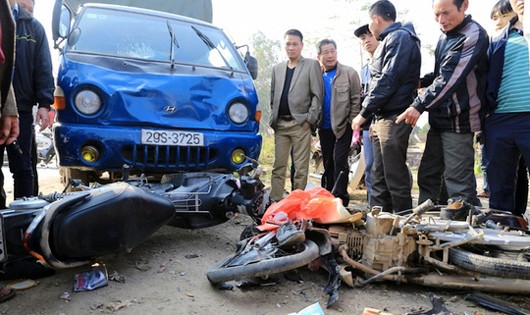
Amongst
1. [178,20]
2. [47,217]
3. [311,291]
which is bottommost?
[311,291]

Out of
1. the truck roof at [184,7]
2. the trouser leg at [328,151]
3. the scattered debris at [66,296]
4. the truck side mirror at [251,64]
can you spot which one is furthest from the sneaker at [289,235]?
the truck roof at [184,7]

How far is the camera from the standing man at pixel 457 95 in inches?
103

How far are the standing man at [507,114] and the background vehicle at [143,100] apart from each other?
1785 mm

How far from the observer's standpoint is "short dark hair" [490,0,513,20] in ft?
10.4

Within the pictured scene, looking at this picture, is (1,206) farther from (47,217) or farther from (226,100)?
(226,100)

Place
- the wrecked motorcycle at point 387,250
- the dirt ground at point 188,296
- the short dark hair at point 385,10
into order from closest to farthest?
the dirt ground at point 188,296 < the wrecked motorcycle at point 387,250 < the short dark hair at point 385,10

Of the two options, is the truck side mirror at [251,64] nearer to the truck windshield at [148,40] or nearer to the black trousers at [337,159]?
the truck windshield at [148,40]

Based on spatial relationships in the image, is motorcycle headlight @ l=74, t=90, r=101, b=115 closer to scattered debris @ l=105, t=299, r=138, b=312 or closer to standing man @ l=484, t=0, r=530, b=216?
scattered debris @ l=105, t=299, r=138, b=312

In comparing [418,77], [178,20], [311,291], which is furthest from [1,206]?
[418,77]

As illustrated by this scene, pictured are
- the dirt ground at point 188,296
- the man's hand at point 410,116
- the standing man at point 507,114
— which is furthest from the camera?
the man's hand at point 410,116

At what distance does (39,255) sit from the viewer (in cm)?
168

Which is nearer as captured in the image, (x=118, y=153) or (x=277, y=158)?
(x=118, y=153)

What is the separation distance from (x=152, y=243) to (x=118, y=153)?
0.71 meters

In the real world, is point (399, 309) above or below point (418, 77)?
below
